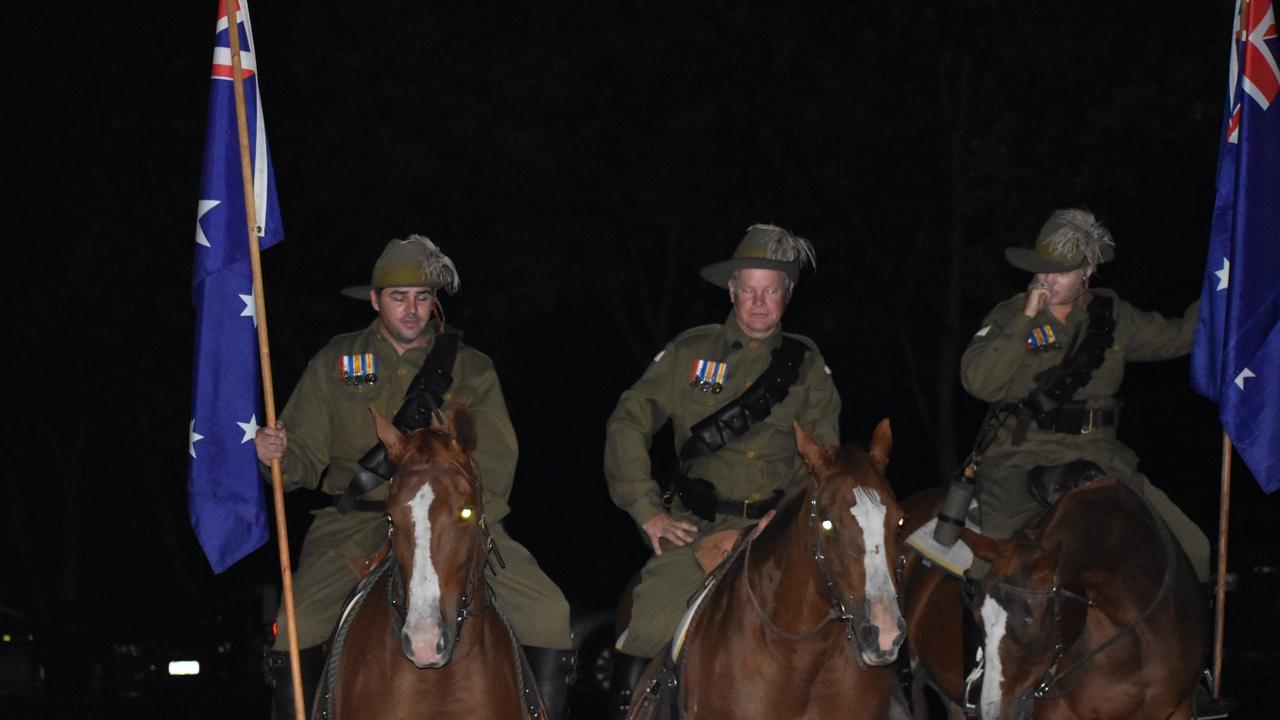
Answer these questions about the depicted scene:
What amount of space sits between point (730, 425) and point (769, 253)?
0.97m

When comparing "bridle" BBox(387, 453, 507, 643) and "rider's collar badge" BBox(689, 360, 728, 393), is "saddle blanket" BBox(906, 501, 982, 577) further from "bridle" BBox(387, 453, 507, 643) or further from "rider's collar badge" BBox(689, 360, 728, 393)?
"bridle" BBox(387, 453, 507, 643)

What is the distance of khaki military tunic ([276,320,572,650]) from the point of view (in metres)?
8.49

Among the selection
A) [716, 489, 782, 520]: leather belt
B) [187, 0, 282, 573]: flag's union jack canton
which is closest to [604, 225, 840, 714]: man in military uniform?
[716, 489, 782, 520]: leather belt

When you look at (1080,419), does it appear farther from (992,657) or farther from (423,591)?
(423,591)

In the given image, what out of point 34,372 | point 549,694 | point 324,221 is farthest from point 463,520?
point 34,372

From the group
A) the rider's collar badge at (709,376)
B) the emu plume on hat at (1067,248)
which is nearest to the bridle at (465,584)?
the rider's collar badge at (709,376)

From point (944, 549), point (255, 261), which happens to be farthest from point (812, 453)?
point (255, 261)

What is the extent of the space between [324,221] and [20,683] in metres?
7.69

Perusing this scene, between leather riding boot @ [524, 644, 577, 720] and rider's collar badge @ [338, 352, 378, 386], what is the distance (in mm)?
1667

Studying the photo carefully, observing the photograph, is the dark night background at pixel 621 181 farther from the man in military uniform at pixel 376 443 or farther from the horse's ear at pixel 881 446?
A: the horse's ear at pixel 881 446

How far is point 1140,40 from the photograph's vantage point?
23.6m

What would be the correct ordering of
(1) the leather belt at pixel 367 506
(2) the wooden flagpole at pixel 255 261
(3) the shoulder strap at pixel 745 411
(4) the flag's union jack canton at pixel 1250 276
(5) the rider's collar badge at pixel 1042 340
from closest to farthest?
(2) the wooden flagpole at pixel 255 261, (1) the leather belt at pixel 367 506, (3) the shoulder strap at pixel 745 411, (4) the flag's union jack canton at pixel 1250 276, (5) the rider's collar badge at pixel 1042 340

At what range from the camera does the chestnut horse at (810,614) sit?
7.12 metres

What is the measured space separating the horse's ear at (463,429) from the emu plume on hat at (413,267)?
1.30m
